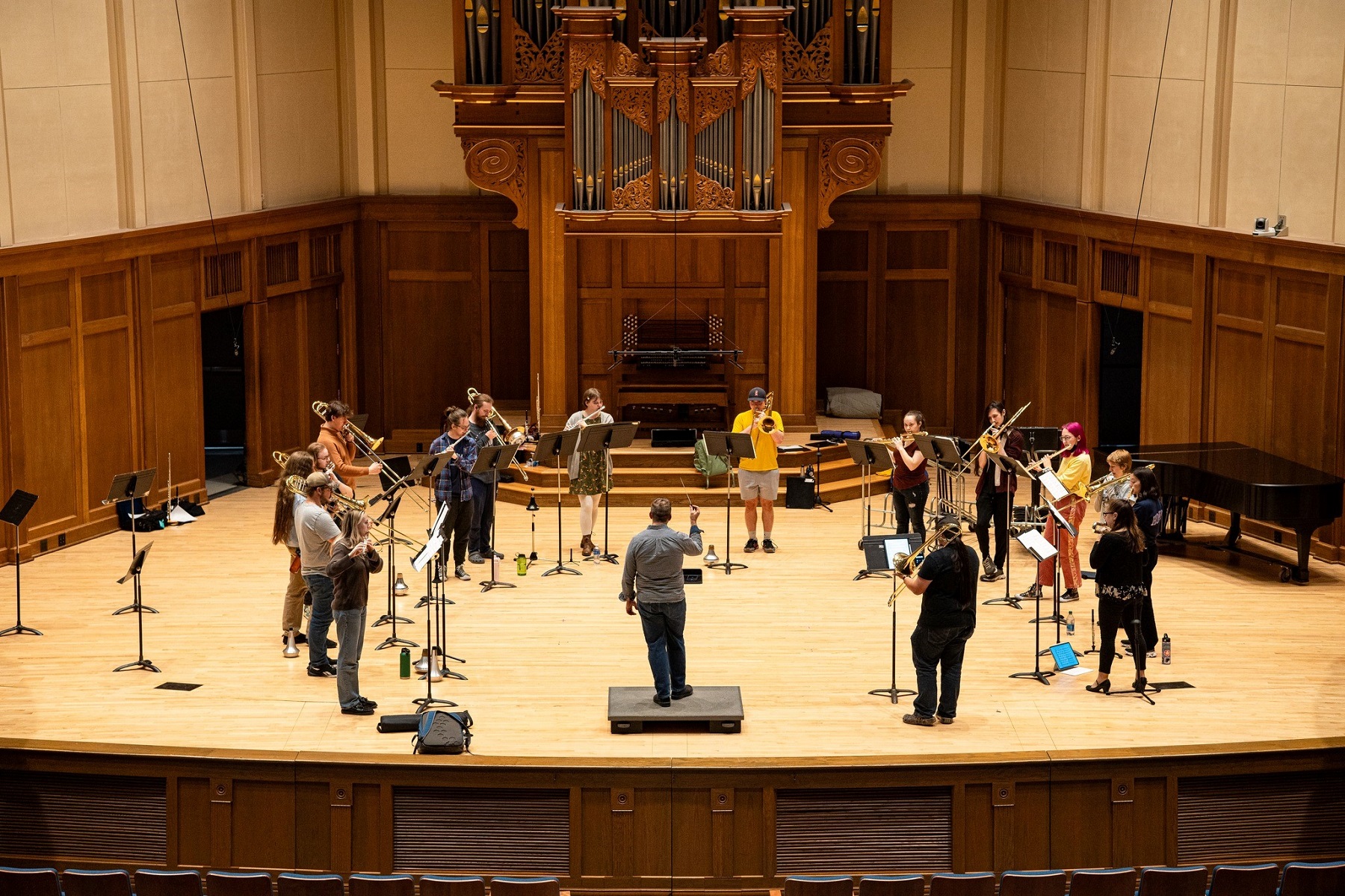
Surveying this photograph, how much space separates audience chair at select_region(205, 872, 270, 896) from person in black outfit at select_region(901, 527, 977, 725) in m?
3.76

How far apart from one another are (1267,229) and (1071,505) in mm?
3386

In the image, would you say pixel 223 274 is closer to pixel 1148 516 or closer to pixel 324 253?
pixel 324 253

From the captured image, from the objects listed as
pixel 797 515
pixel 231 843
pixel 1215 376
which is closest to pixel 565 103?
pixel 797 515

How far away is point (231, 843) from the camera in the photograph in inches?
318

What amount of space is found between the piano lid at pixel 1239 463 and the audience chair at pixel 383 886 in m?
7.73

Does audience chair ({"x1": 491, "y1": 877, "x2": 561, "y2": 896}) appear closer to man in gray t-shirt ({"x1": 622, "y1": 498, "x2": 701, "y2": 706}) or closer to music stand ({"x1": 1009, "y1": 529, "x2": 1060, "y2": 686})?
man in gray t-shirt ({"x1": 622, "y1": 498, "x2": 701, "y2": 706})

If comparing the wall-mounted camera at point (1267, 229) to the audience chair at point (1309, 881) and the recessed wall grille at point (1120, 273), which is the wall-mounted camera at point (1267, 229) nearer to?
the recessed wall grille at point (1120, 273)

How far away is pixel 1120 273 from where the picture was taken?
1552 centimetres

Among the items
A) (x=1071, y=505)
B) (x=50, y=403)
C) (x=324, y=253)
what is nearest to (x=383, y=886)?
(x=1071, y=505)

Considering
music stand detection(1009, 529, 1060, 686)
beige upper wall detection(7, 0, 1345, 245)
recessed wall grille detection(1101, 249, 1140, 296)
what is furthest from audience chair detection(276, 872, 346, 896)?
recessed wall grille detection(1101, 249, 1140, 296)

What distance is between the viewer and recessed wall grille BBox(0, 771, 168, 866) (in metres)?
8.12

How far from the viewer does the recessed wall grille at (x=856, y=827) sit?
26.1ft

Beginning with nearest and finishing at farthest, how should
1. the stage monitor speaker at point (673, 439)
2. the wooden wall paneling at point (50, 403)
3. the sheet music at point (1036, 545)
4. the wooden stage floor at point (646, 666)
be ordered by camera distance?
the wooden stage floor at point (646, 666)
the sheet music at point (1036, 545)
the wooden wall paneling at point (50, 403)
the stage monitor speaker at point (673, 439)

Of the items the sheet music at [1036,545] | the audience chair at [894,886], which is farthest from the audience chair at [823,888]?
the sheet music at [1036,545]
